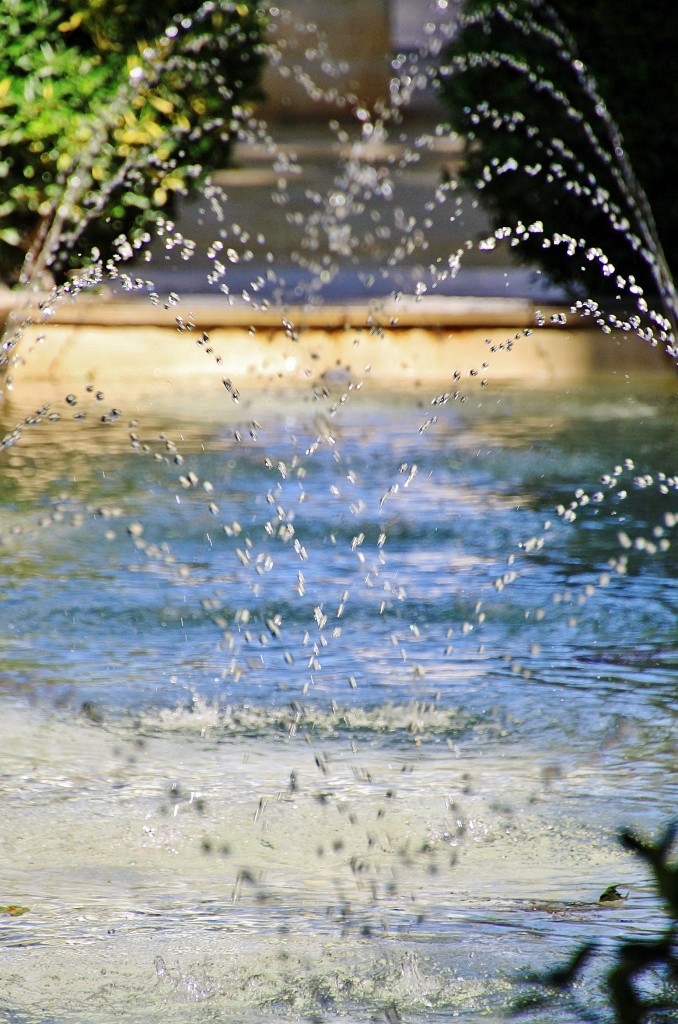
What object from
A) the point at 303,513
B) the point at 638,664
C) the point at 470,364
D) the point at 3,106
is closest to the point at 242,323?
the point at 470,364

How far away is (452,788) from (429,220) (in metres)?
11.5

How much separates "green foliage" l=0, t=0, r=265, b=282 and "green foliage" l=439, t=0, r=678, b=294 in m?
1.35

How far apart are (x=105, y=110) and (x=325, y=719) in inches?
223

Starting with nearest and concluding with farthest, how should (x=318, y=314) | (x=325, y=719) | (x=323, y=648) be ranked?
(x=325, y=719) < (x=323, y=648) < (x=318, y=314)

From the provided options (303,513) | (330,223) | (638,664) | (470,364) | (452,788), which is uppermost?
(452,788)

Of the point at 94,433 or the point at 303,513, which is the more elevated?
→ the point at 303,513

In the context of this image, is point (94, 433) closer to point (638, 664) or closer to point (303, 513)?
point (303, 513)

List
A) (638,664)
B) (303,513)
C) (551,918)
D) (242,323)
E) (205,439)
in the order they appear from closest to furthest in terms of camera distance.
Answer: (551,918)
(638,664)
(303,513)
(205,439)
(242,323)

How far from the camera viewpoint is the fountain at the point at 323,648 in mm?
2252

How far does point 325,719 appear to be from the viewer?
3303 mm

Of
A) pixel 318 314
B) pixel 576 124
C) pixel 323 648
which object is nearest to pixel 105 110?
pixel 318 314

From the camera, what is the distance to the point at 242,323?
7879mm

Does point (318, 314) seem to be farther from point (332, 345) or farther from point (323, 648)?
point (323, 648)

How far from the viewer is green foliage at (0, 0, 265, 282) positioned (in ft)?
26.1
